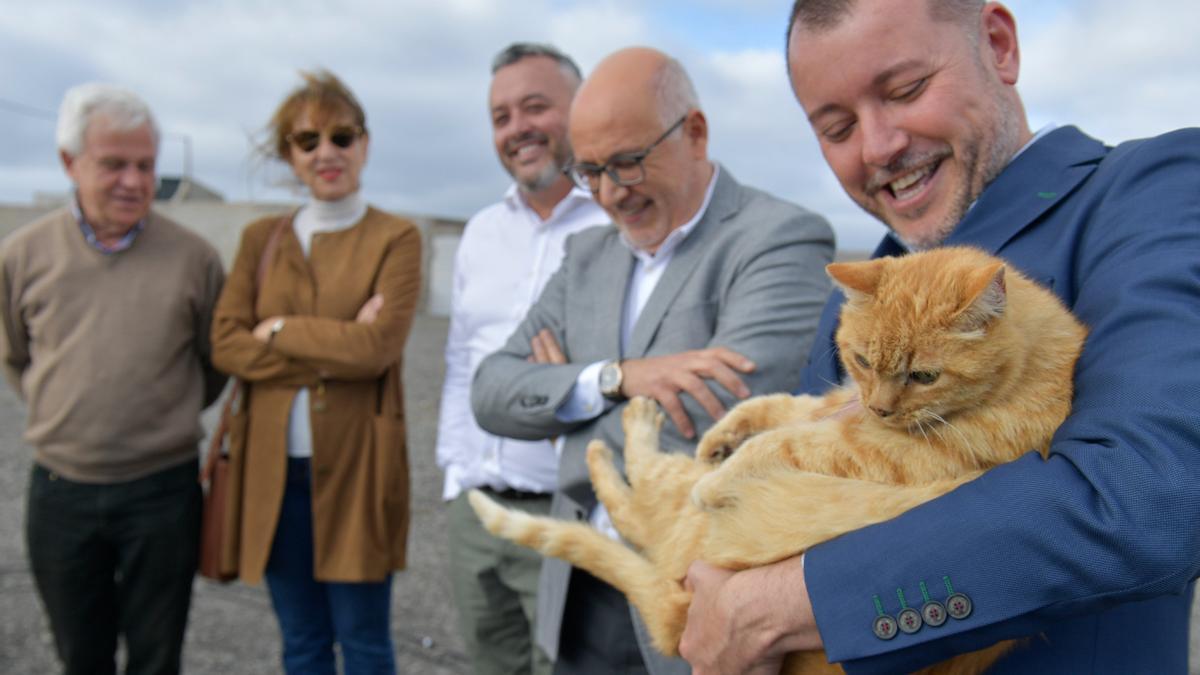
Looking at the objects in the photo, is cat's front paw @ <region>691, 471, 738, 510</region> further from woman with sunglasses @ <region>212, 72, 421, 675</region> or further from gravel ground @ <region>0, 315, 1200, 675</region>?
gravel ground @ <region>0, 315, 1200, 675</region>

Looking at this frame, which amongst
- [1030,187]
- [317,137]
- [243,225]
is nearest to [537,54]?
[317,137]

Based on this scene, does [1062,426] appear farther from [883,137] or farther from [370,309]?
[370,309]

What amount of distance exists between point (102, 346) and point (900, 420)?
3.36m

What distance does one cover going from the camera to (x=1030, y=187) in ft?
4.88

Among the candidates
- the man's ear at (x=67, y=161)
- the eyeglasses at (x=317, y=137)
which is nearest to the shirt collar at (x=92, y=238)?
the man's ear at (x=67, y=161)

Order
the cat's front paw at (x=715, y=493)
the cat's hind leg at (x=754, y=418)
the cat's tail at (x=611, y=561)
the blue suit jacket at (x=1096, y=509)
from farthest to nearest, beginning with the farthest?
the cat's hind leg at (x=754, y=418) < the cat's tail at (x=611, y=561) < the cat's front paw at (x=715, y=493) < the blue suit jacket at (x=1096, y=509)

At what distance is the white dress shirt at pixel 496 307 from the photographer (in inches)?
123

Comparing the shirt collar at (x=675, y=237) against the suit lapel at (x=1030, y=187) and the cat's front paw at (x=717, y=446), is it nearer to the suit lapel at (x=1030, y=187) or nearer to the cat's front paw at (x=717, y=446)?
the cat's front paw at (x=717, y=446)

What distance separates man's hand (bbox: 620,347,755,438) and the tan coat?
1.54m

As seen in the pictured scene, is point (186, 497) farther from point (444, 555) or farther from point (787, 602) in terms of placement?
point (787, 602)

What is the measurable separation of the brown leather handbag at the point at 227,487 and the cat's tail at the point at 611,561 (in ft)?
5.14

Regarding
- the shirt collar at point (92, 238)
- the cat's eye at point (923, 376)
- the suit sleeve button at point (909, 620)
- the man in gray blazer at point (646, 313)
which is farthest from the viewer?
the shirt collar at point (92, 238)

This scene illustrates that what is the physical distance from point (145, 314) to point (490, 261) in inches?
60.8

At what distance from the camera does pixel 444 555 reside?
5.95 metres
